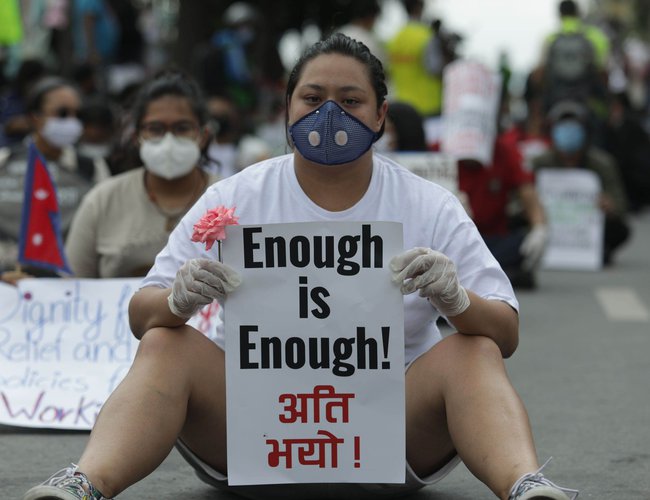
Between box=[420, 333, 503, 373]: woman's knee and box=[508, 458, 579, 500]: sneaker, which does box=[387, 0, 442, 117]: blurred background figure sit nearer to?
box=[420, 333, 503, 373]: woman's knee

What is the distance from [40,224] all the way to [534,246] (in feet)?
14.9

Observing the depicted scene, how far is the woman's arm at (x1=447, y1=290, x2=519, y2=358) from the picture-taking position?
380cm

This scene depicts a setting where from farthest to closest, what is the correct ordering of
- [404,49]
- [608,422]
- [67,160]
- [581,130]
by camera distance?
[404,49]
[581,130]
[67,160]
[608,422]

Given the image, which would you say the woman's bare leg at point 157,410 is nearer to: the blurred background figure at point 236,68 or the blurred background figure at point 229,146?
the blurred background figure at point 229,146

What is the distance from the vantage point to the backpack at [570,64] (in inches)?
597

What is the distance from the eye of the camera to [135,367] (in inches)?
150

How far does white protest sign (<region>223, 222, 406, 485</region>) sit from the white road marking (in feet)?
17.2

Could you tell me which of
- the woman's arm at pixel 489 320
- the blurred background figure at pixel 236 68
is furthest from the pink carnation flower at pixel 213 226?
the blurred background figure at pixel 236 68

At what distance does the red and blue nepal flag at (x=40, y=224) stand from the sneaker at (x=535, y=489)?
2851 mm

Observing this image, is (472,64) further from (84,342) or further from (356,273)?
(356,273)

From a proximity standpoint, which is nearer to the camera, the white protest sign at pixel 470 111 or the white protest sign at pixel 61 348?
the white protest sign at pixel 61 348

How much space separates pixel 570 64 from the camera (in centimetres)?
1522

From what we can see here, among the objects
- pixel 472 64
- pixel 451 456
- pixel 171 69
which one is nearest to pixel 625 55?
pixel 472 64

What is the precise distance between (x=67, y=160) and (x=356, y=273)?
4.46m
